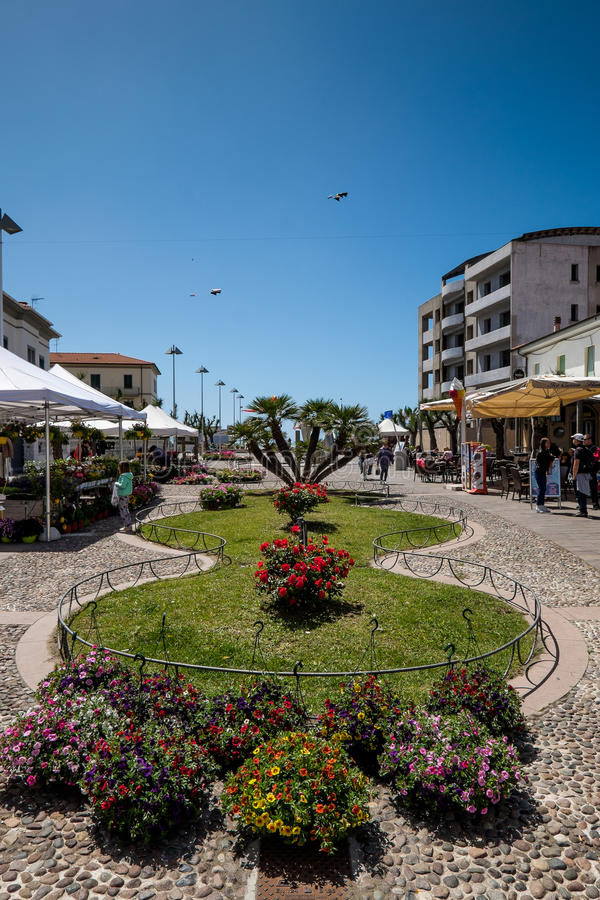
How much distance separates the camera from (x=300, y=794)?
2.94 meters

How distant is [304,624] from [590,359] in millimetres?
23421

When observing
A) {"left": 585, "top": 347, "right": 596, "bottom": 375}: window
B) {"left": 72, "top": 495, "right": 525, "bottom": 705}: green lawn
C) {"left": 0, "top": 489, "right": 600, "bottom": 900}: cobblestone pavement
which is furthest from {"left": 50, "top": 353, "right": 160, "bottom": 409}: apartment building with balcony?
{"left": 0, "top": 489, "right": 600, "bottom": 900}: cobblestone pavement

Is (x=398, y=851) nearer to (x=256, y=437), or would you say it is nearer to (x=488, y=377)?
(x=256, y=437)

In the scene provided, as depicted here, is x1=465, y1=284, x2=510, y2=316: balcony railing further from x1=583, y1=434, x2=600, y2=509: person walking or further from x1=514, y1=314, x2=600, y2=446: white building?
x1=583, y1=434, x2=600, y2=509: person walking

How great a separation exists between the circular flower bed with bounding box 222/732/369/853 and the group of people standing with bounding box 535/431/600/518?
12851mm

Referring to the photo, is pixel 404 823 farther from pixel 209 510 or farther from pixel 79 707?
pixel 209 510

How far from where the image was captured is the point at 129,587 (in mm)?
7945

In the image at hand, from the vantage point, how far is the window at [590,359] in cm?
2452

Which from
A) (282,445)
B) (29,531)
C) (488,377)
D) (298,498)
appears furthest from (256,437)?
(488,377)

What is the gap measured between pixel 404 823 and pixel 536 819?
0.76 m

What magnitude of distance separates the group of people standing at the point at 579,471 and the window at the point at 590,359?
9.77m

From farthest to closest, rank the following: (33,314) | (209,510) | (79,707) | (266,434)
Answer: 1. (33,314)
2. (266,434)
3. (209,510)
4. (79,707)

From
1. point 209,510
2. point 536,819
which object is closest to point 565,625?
point 536,819

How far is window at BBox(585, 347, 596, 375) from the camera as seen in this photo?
80.4ft
